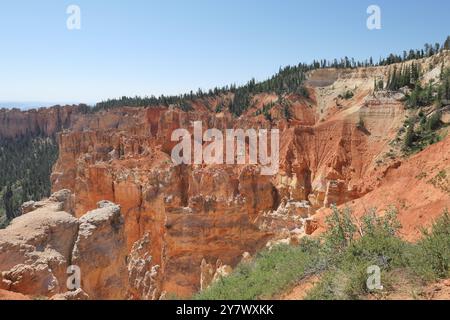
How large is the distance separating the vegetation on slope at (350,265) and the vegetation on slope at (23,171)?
178ft

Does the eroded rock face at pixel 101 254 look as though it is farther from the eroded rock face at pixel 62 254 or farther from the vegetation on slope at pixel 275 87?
the vegetation on slope at pixel 275 87

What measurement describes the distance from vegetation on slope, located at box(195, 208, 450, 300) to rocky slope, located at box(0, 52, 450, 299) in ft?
13.2

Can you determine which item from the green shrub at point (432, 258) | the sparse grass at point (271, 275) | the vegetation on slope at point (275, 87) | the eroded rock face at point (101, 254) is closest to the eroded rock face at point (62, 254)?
the eroded rock face at point (101, 254)

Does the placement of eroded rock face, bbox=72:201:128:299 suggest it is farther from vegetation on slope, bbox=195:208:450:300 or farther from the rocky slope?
vegetation on slope, bbox=195:208:450:300

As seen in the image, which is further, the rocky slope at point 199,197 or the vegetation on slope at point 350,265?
the rocky slope at point 199,197

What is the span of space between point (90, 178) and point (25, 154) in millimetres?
56579

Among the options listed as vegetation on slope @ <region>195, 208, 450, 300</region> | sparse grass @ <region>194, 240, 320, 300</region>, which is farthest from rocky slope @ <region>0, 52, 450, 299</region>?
vegetation on slope @ <region>195, 208, 450, 300</region>

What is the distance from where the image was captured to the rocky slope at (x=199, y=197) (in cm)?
1119

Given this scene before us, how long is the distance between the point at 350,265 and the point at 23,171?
76.5 metres

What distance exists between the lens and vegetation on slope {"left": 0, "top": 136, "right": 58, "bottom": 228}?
62003 millimetres
